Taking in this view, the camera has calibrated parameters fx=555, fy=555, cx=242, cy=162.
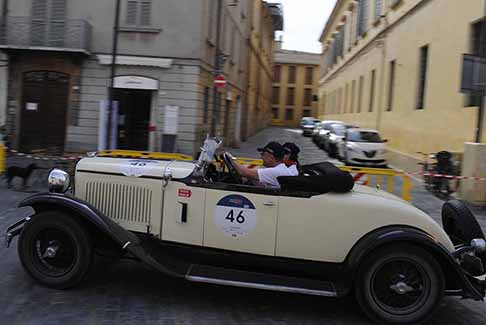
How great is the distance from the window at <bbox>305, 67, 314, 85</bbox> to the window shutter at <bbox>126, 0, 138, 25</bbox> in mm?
57736

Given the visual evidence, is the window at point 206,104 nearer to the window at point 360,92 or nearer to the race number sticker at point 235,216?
the window at point 360,92

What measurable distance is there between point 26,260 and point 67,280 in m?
0.44

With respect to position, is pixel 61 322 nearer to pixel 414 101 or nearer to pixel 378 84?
pixel 414 101

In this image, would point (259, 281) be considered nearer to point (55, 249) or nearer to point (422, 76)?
point (55, 249)

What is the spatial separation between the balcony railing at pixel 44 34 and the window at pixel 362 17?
19.4 m

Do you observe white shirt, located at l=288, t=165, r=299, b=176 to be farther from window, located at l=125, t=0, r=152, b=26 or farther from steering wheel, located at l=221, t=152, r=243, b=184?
window, located at l=125, t=0, r=152, b=26

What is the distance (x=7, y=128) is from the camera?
727 inches

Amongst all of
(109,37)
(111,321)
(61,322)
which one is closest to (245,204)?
(111,321)

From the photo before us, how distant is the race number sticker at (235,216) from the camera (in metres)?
4.88

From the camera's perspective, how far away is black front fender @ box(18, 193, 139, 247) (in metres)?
4.82

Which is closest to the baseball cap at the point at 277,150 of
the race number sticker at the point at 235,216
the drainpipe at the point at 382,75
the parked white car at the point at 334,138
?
the race number sticker at the point at 235,216

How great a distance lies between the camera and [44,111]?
1864 centimetres

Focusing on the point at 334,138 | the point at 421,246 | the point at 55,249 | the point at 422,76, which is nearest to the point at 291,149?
the point at 421,246

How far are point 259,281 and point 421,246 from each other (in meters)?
1.39
